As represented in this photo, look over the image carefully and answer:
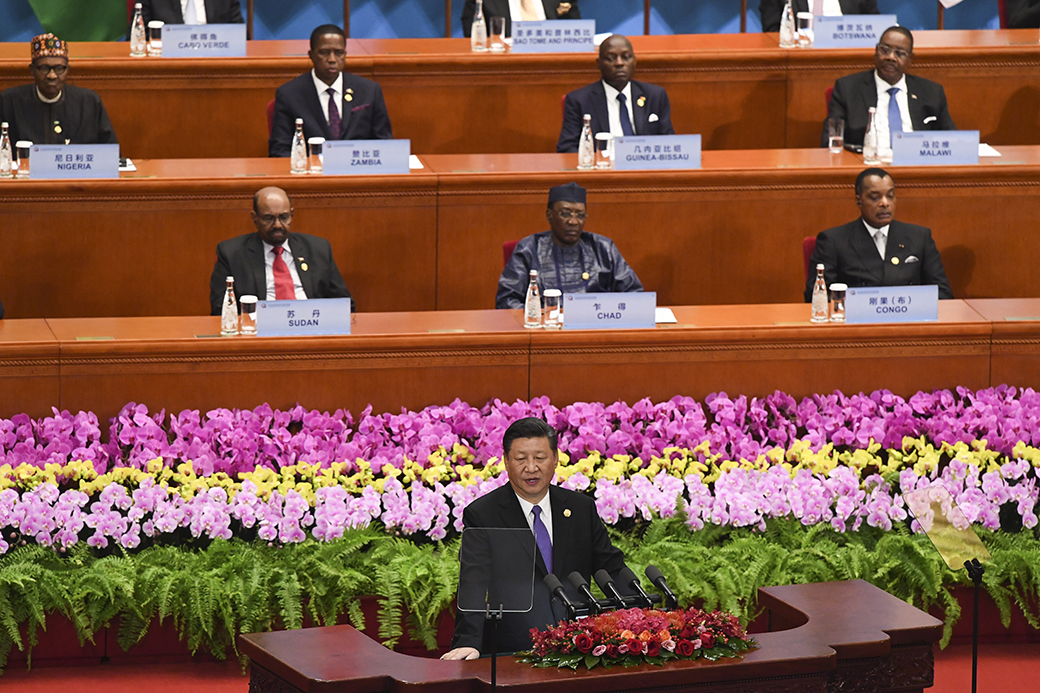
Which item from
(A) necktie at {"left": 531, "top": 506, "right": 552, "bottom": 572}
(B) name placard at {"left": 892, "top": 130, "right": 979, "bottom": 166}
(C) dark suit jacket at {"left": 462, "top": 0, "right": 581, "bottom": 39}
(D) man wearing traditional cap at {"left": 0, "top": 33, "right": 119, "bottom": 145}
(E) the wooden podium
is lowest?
(E) the wooden podium

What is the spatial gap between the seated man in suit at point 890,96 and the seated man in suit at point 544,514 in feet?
11.7

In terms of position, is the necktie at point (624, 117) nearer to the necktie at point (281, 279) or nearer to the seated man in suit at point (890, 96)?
the seated man in suit at point (890, 96)

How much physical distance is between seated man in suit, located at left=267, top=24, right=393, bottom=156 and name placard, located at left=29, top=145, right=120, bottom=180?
32.2 inches

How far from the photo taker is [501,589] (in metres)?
2.77

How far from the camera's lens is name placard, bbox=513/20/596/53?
710 cm

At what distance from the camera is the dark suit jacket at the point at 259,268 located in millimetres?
5809

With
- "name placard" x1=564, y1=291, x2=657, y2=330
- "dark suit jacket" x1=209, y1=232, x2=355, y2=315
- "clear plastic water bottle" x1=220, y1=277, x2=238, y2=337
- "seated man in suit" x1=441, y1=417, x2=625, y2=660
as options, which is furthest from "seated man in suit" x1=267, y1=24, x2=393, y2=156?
"seated man in suit" x1=441, y1=417, x2=625, y2=660

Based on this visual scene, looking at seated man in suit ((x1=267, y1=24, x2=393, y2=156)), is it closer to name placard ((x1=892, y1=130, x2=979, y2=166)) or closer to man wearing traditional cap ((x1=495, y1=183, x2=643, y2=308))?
man wearing traditional cap ((x1=495, y1=183, x2=643, y2=308))

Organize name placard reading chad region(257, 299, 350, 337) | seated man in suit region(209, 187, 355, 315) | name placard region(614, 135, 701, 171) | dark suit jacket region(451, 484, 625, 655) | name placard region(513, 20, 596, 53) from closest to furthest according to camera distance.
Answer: dark suit jacket region(451, 484, 625, 655), name placard reading chad region(257, 299, 350, 337), seated man in suit region(209, 187, 355, 315), name placard region(614, 135, 701, 171), name placard region(513, 20, 596, 53)

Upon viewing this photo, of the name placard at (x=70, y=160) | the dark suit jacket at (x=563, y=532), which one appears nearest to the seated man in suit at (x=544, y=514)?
the dark suit jacket at (x=563, y=532)

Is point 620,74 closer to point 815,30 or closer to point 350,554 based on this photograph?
point 815,30

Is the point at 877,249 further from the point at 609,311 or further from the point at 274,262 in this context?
the point at 274,262

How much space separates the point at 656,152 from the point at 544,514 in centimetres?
290

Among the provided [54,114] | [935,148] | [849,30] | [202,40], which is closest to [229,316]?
[54,114]
